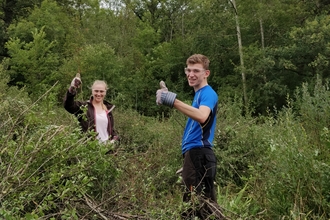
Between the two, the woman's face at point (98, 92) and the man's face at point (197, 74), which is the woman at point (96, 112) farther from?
the man's face at point (197, 74)

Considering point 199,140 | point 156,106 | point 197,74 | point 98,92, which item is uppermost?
point 197,74

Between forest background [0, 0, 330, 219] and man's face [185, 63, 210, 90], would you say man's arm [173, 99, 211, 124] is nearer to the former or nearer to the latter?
man's face [185, 63, 210, 90]

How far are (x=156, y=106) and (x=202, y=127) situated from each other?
1976 cm

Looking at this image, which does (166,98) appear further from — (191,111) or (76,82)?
(76,82)

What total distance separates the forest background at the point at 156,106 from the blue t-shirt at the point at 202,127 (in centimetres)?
38

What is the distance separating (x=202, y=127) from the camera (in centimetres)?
328

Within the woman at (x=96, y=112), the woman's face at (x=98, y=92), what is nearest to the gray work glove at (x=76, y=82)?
the woman at (x=96, y=112)

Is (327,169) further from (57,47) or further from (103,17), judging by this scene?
(103,17)

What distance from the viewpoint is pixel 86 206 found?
2686 millimetres

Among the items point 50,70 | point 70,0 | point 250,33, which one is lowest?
point 50,70

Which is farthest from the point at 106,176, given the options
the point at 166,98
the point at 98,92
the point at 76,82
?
the point at 98,92

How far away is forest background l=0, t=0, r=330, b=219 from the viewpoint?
2660 millimetres

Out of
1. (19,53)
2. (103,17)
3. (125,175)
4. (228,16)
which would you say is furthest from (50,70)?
(125,175)

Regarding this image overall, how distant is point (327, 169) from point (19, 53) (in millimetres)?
20139
